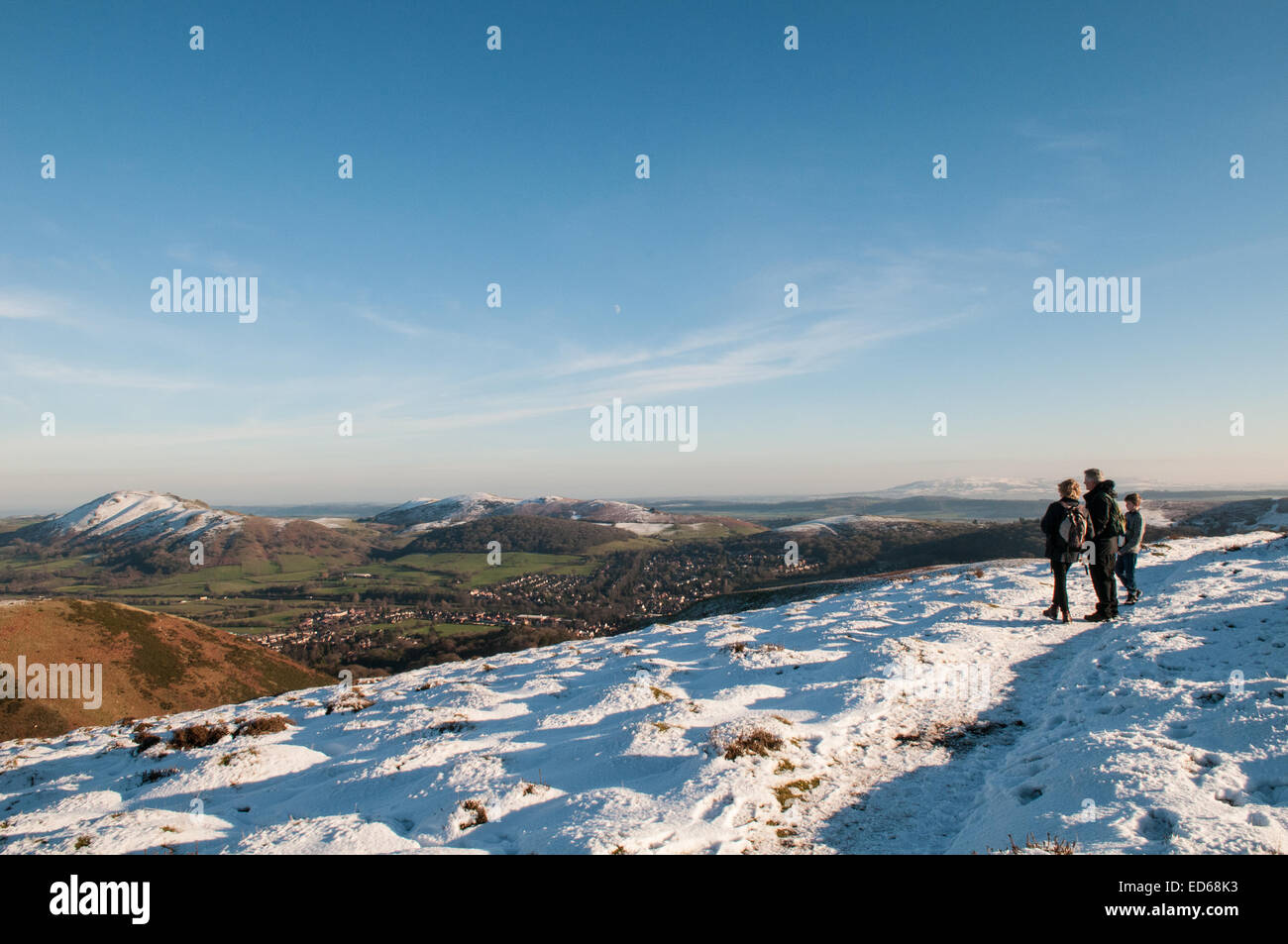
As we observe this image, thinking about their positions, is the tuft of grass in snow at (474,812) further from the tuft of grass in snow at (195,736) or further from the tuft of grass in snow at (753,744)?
the tuft of grass in snow at (195,736)

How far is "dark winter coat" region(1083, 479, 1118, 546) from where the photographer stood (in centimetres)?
1544

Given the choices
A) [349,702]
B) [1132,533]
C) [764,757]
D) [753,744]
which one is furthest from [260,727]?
[1132,533]

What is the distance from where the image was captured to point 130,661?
50.0m

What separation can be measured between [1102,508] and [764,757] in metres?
13.7

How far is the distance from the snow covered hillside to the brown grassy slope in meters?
36.5

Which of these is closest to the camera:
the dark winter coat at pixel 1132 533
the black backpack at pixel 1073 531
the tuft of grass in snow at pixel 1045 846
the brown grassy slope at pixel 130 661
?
the tuft of grass in snow at pixel 1045 846

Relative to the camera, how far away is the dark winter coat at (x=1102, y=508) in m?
15.4

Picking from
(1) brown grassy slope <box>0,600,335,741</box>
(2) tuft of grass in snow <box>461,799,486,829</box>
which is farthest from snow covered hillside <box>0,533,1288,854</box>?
(1) brown grassy slope <box>0,600,335,741</box>

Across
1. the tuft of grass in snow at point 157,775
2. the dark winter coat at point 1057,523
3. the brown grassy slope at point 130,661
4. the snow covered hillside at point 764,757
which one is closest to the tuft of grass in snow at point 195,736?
the snow covered hillside at point 764,757

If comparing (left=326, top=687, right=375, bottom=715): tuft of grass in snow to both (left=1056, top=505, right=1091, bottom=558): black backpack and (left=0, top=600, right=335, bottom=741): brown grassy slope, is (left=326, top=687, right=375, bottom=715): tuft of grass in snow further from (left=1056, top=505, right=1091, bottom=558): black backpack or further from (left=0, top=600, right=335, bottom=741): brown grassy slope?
(left=0, top=600, right=335, bottom=741): brown grassy slope

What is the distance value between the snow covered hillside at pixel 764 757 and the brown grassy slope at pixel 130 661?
120 ft

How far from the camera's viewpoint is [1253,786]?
20.5 feet
